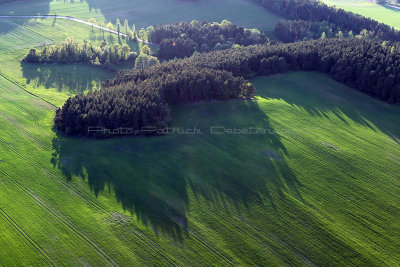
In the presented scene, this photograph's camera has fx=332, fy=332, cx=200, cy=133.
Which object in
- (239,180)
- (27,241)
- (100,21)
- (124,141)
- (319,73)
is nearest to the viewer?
(27,241)

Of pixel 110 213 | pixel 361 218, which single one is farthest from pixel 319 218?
pixel 110 213

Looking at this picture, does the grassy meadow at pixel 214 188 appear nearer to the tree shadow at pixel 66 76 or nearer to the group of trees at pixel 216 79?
the group of trees at pixel 216 79

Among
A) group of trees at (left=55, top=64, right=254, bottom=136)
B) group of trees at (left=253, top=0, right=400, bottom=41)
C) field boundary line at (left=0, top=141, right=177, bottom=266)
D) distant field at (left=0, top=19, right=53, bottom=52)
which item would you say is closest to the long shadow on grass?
field boundary line at (left=0, top=141, right=177, bottom=266)

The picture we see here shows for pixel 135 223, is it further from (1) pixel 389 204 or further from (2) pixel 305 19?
(2) pixel 305 19

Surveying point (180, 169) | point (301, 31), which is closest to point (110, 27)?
point (301, 31)

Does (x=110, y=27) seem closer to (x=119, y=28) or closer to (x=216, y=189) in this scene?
(x=119, y=28)

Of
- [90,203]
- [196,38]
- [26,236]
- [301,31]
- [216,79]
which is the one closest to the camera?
[26,236]

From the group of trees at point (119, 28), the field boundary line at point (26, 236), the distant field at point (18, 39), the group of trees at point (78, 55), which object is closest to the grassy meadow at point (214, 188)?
the field boundary line at point (26, 236)
